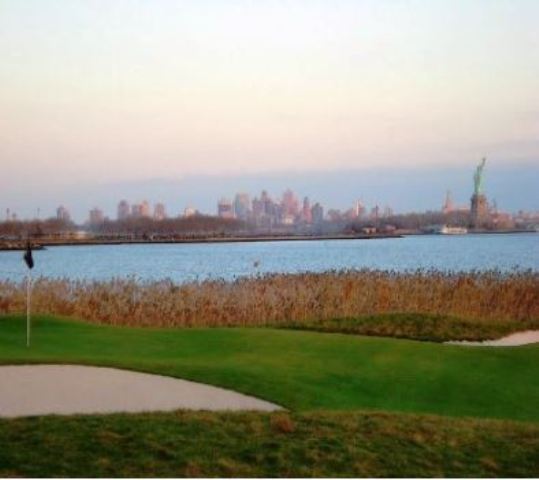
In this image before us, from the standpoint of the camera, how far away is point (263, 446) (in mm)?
5949

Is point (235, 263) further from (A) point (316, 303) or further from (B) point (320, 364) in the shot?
(B) point (320, 364)

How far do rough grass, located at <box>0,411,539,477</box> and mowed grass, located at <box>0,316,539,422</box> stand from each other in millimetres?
1501

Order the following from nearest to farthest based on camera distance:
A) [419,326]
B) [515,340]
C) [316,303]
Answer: [515,340]
[419,326]
[316,303]

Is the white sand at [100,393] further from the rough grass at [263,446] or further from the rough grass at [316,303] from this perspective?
the rough grass at [316,303]

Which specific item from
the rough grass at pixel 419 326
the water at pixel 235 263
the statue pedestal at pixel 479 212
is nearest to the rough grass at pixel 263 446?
the rough grass at pixel 419 326

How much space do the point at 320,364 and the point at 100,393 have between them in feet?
9.44

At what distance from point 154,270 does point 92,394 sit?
32.2 meters

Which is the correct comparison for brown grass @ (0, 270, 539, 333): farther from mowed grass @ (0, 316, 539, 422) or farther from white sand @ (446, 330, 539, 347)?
mowed grass @ (0, 316, 539, 422)

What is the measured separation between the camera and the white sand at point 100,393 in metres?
7.85

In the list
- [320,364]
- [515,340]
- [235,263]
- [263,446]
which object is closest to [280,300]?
[515,340]

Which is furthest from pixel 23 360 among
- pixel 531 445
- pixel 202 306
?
pixel 202 306

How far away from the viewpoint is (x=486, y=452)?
6.04m

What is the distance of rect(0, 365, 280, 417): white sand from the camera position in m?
7.85

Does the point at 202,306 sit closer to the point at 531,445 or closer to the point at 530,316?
the point at 530,316
